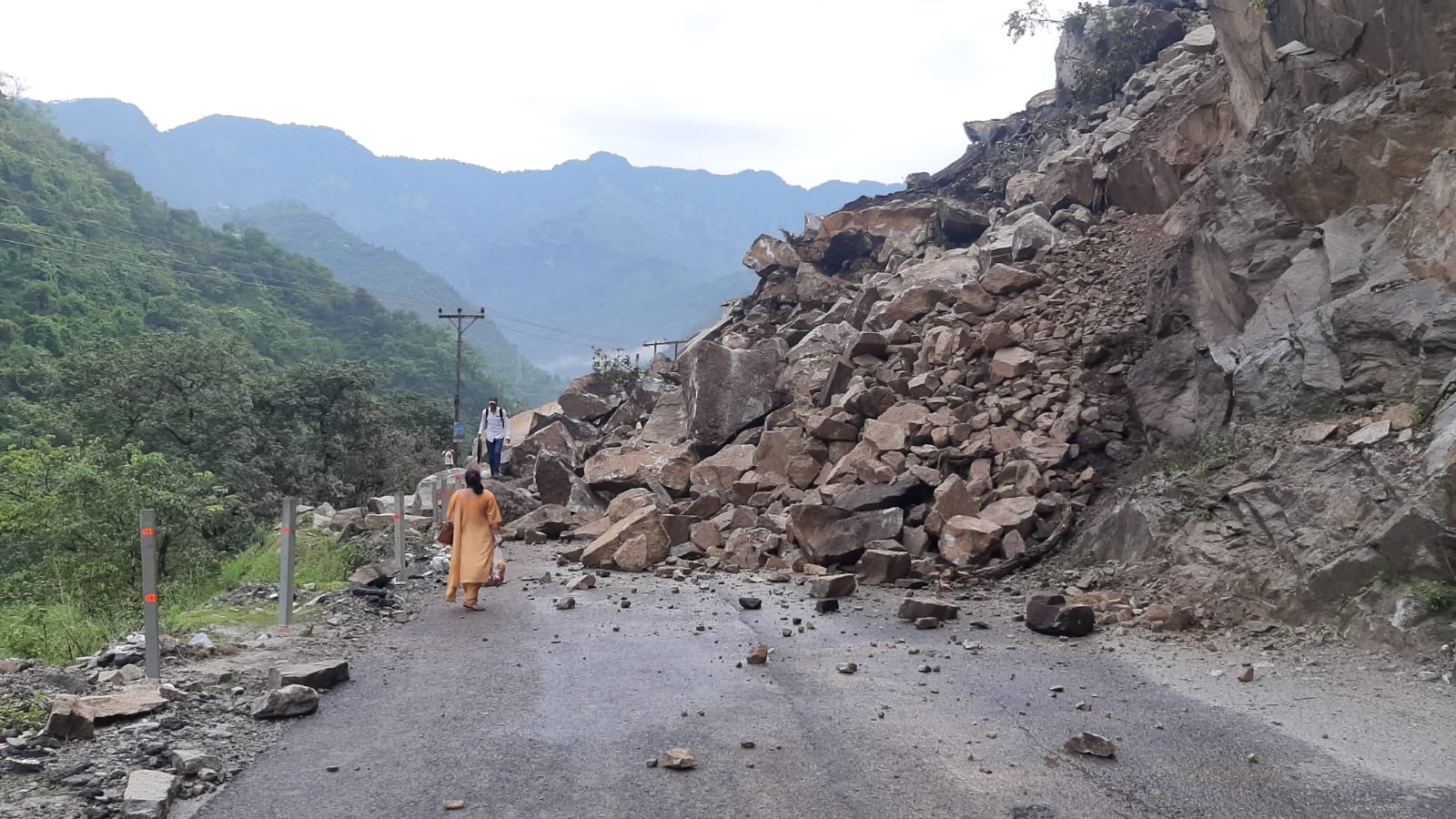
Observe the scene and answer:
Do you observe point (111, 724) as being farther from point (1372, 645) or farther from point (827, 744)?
point (1372, 645)

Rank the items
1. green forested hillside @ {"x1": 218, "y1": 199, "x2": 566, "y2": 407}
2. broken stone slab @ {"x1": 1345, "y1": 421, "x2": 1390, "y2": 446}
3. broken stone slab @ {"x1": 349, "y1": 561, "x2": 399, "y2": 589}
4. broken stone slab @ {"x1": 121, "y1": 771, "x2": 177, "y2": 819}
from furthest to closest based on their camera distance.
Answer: green forested hillside @ {"x1": 218, "y1": 199, "x2": 566, "y2": 407}, broken stone slab @ {"x1": 349, "y1": 561, "x2": 399, "y2": 589}, broken stone slab @ {"x1": 1345, "y1": 421, "x2": 1390, "y2": 446}, broken stone slab @ {"x1": 121, "y1": 771, "x2": 177, "y2": 819}

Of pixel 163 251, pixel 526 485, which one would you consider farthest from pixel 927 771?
pixel 163 251

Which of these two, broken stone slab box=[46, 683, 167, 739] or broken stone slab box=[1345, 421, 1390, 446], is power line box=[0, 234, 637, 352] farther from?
broken stone slab box=[1345, 421, 1390, 446]

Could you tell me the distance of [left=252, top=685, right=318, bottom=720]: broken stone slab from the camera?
5480 millimetres

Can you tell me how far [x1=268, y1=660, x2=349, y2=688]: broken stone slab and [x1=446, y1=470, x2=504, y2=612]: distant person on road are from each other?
123 inches

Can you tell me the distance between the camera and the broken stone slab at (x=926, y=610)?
852cm

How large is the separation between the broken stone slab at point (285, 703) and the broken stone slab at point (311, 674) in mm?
313

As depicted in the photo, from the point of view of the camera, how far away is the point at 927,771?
4609 mm

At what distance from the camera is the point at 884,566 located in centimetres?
1066

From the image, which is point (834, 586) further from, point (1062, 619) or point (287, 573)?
point (287, 573)

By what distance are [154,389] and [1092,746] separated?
2848cm

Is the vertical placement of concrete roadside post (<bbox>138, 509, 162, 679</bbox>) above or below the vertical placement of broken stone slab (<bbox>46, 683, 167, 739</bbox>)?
above

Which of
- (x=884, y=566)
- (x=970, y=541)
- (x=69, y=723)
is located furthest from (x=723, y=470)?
(x=69, y=723)

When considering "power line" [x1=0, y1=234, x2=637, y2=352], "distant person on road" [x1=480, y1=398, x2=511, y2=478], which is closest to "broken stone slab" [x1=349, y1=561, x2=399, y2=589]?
"distant person on road" [x1=480, y1=398, x2=511, y2=478]
